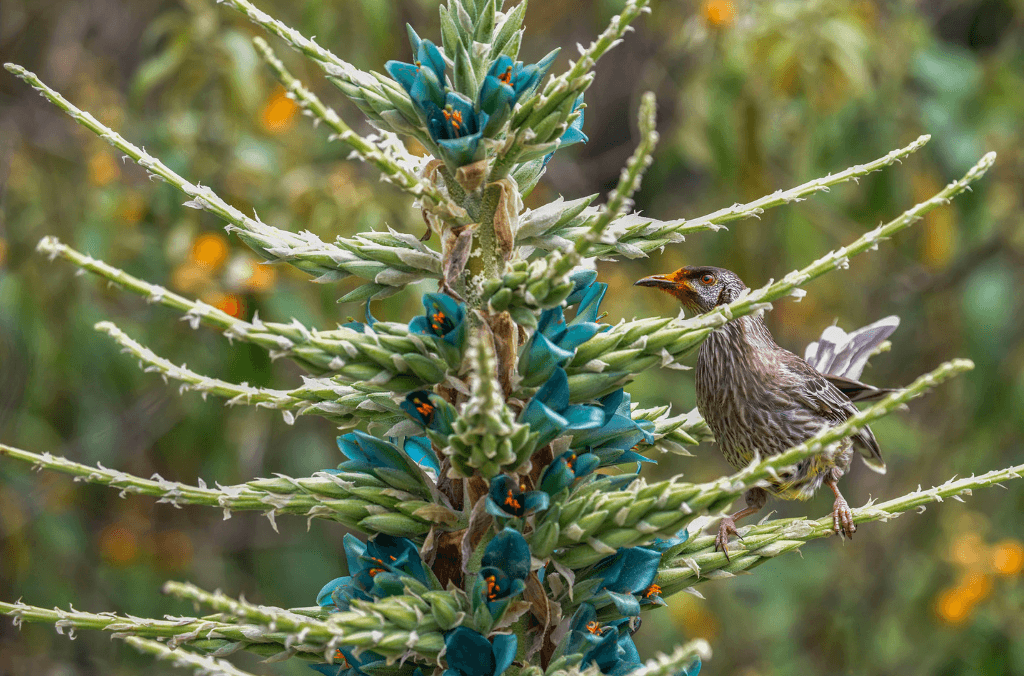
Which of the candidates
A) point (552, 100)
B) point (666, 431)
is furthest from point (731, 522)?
point (552, 100)

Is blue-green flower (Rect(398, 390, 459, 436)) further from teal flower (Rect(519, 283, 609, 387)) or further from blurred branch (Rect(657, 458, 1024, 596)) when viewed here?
blurred branch (Rect(657, 458, 1024, 596))

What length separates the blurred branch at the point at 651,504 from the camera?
4.00 feet

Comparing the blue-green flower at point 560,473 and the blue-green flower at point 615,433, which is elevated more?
the blue-green flower at point 615,433

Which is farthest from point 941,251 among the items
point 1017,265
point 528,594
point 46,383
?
point 46,383

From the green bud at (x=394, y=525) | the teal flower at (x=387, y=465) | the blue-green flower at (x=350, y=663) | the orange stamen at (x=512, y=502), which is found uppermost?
the teal flower at (x=387, y=465)

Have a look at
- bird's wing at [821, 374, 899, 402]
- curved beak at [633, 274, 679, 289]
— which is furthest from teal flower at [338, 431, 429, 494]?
bird's wing at [821, 374, 899, 402]

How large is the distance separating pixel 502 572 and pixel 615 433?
285 millimetres

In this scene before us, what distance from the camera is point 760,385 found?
8.75ft

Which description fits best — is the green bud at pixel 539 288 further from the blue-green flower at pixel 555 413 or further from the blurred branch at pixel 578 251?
the blue-green flower at pixel 555 413

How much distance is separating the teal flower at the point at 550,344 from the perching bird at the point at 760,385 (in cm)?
101

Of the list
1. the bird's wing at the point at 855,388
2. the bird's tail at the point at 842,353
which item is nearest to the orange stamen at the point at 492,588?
the bird's wing at the point at 855,388

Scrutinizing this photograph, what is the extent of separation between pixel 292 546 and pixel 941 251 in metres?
4.16

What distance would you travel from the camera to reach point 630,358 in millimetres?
1493

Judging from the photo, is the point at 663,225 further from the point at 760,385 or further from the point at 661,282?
the point at 760,385
